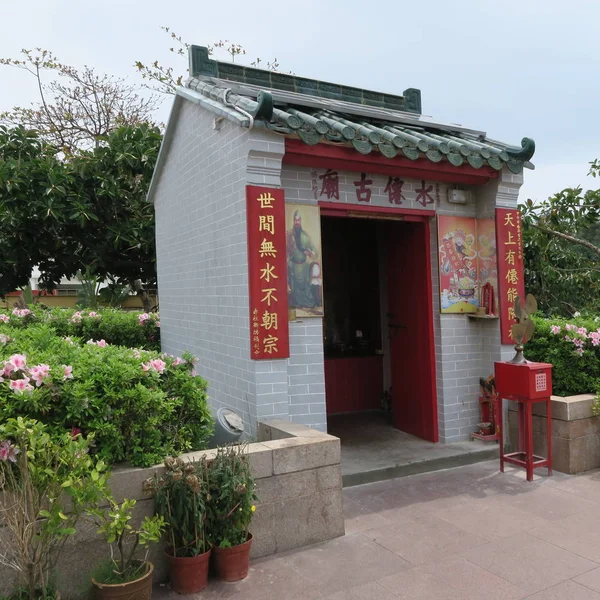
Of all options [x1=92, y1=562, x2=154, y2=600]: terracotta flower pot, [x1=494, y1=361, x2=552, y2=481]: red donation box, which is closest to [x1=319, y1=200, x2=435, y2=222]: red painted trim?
[x1=494, y1=361, x2=552, y2=481]: red donation box

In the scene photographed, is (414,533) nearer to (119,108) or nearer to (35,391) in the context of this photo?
(35,391)

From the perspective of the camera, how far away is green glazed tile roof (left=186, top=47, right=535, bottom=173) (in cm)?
506

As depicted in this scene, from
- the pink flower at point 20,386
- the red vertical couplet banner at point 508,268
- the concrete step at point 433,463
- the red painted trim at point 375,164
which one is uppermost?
the red painted trim at point 375,164

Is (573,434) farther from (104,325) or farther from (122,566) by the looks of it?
(104,325)

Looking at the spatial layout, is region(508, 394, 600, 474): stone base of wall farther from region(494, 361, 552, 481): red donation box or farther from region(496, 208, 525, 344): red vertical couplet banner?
region(496, 208, 525, 344): red vertical couplet banner

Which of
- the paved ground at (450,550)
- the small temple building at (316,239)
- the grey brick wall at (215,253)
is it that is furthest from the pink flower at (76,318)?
the paved ground at (450,550)

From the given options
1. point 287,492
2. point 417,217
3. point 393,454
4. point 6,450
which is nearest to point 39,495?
point 6,450

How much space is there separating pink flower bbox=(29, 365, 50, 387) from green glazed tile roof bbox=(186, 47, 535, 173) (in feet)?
8.98

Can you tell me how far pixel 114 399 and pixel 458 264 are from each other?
426cm

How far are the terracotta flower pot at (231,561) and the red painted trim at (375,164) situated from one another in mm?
3436

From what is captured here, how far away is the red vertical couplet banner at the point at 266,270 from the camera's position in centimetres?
520

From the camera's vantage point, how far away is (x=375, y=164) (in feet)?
18.7

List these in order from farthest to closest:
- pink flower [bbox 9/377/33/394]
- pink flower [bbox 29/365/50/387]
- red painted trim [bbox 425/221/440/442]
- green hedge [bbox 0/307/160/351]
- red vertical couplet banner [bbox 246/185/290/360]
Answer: green hedge [bbox 0/307/160/351], red painted trim [bbox 425/221/440/442], red vertical couplet banner [bbox 246/185/290/360], pink flower [bbox 29/365/50/387], pink flower [bbox 9/377/33/394]

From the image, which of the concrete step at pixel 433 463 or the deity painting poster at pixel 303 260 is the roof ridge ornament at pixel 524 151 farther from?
the concrete step at pixel 433 463
